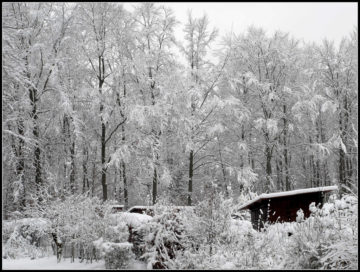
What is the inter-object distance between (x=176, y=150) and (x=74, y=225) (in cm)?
1245

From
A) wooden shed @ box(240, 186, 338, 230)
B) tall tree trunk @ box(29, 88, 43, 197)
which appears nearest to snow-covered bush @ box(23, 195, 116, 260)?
wooden shed @ box(240, 186, 338, 230)

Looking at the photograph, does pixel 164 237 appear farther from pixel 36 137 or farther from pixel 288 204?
pixel 36 137

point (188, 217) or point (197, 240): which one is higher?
point (188, 217)

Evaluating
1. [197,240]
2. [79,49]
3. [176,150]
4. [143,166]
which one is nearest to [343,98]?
[176,150]

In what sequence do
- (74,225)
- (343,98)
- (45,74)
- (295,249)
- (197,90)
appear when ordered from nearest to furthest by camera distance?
(295,249), (74,225), (45,74), (197,90), (343,98)

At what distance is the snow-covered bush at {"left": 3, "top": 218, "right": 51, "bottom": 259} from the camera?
32.0ft

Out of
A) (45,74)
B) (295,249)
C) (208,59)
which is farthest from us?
(208,59)

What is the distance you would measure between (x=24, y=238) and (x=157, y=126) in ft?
27.4

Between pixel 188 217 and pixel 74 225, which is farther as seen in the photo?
pixel 74 225

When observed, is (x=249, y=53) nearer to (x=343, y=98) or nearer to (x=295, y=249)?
(x=343, y=98)

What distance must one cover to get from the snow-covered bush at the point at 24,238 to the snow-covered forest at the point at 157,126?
73 millimetres

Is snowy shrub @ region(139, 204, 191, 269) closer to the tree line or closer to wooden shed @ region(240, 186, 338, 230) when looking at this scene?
wooden shed @ region(240, 186, 338, 230)

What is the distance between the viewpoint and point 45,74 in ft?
55.1

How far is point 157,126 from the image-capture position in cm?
1758
